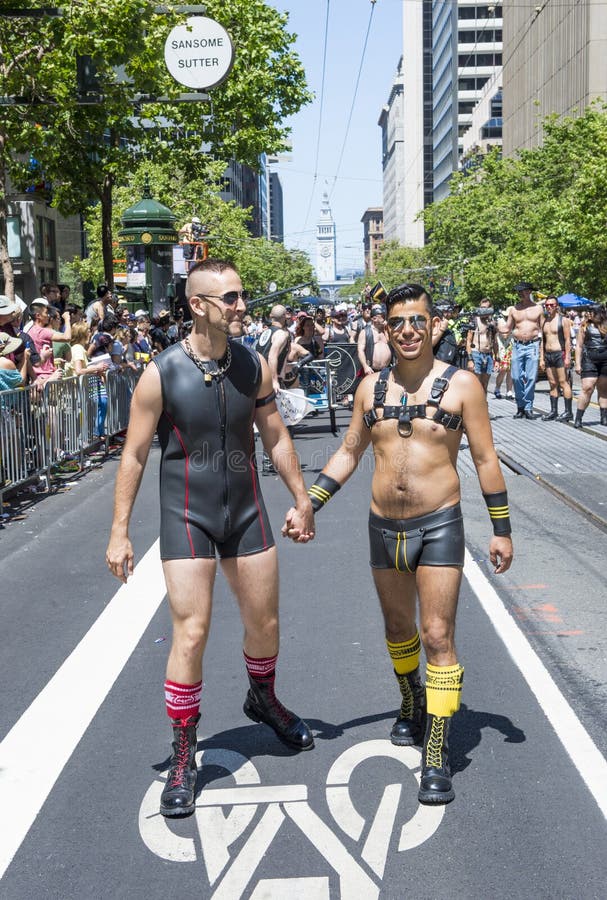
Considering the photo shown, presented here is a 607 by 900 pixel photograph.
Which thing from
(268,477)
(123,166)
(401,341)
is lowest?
(268,477)

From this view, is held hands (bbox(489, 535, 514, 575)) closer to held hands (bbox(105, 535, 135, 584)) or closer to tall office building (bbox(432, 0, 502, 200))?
held hands (bbox(105, 535, 135, 584))

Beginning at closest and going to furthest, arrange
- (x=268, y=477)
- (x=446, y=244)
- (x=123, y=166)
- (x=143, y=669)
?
(x=143, y=669) → (x=268, y=477) → (x=123, y=166) → (x=446, y=244)

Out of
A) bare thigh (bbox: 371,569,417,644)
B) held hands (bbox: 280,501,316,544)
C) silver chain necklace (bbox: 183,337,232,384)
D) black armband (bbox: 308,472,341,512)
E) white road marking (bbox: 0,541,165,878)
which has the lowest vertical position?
white road marking (bbox: 0,541,165,878)

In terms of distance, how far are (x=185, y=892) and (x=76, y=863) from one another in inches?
17.4

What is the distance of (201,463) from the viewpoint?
4.50 meters

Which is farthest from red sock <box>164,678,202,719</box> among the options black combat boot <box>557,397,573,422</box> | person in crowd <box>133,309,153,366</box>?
person in crowd <box>133,309,153,366</box>

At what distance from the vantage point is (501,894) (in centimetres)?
360

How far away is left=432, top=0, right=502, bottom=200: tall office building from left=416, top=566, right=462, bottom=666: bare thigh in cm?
13837

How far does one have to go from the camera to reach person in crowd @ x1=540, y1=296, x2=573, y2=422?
1816cm

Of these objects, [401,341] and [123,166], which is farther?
[123,166]

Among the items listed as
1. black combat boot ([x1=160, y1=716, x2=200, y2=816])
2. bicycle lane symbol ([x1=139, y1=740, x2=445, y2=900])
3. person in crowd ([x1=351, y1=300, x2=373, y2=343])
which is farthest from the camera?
person in crowd ([x1=351, y1=300, x2=373, y2=343])

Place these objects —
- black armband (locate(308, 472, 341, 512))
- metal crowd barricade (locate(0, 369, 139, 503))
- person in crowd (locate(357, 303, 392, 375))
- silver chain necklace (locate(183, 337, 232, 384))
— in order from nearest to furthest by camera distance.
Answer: silver chain necklace (locate(183, 337, 232, 384)) → black armband (locate(308, 472, 341, 512)) → metal crowd barricade (locate(0, 369, 139, 503)) → person in crowd (locate(357, 303, 392, 375))

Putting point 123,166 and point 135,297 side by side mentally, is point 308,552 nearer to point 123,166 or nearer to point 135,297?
point 123,166

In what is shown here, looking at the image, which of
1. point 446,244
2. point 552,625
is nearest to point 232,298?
point 552,625
